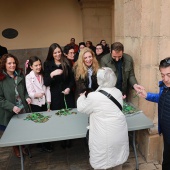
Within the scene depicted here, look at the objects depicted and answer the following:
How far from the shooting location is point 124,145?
2340mm

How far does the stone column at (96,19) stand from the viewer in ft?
29.0

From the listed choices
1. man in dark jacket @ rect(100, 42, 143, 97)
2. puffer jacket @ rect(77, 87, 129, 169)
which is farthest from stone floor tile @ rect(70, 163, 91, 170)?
man in dark jacket @ rect(100, 42, 143, 97)

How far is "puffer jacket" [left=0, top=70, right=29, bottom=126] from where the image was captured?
3.01m

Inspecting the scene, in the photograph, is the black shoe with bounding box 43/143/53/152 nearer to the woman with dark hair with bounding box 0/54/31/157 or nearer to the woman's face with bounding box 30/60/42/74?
the woman with dark hair with bounding box 0/54/31/157

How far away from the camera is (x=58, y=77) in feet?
10.9

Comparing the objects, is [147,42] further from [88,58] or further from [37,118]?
[37,118]

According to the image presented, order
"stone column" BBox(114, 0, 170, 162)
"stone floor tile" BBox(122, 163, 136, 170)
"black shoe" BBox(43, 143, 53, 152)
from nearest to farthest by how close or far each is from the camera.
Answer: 1. "stone column" BBox(114, 0, 170, 162)
2. "stone floor tile" BBox(122, 163, 136, 170)
3. "black shoe" BBox(43, 143, 53, 152)

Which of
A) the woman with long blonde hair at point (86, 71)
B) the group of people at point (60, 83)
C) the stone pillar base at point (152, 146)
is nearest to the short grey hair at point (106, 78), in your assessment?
the group of people at point (60, 83)

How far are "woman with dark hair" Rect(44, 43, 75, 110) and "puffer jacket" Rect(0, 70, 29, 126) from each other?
1.19ft

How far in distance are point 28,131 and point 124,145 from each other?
1179mm

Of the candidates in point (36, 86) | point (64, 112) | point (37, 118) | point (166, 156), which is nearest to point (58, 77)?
point (36, 86)

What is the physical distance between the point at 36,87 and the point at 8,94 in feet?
1.36

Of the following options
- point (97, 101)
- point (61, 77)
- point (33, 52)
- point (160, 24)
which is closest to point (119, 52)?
point (160, 24)

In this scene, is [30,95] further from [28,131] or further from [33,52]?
[33,52]
